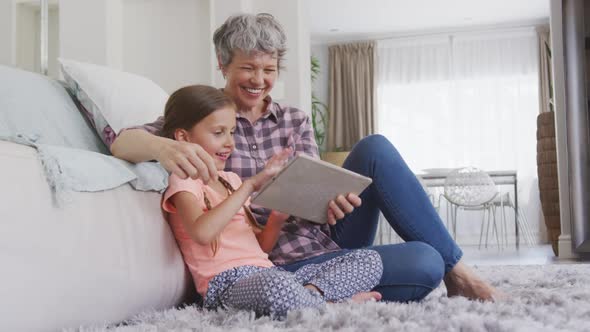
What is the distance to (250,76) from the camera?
1595 mm

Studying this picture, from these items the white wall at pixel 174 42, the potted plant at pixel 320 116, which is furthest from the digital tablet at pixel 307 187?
the potted plant at pixel 320 116

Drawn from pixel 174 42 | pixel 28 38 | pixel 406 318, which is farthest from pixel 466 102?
pixel 406 318

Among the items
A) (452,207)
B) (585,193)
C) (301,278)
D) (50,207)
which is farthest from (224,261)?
(452,207)

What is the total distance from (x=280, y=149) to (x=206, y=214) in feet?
1.50

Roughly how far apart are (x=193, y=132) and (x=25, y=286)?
1.81 ft

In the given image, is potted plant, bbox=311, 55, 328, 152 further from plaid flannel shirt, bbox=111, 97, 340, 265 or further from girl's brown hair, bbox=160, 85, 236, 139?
girl's brown hair, bbox=160, 85, 236, 139

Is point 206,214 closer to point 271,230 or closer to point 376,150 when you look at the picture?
point 271,230

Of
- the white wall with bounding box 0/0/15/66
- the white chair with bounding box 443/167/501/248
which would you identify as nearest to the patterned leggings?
the white wall with bounding box 0/0/15/66

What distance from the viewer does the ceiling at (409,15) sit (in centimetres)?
645

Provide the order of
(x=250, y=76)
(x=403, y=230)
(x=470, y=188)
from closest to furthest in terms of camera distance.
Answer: (x=403, y=230) < (x=250, y=76) < (x=470, y=188)

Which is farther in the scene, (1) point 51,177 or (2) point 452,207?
(2) point 452,207

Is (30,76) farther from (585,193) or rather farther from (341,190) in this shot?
(585,193)

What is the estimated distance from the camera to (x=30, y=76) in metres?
1.67

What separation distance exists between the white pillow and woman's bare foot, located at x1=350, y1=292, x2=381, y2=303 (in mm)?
729
